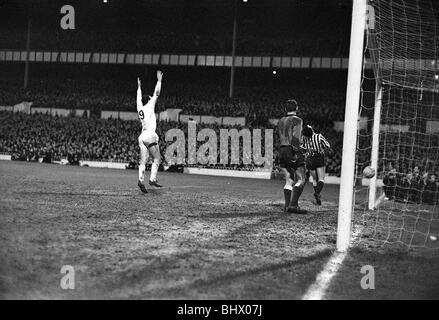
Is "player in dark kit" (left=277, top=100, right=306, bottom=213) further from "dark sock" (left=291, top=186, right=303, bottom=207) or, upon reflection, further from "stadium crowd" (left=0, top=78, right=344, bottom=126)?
"stadium crowd" (left=0, top=78, right=344, bottom=126)

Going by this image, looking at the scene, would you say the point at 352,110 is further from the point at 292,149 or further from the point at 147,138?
the point at 147,138

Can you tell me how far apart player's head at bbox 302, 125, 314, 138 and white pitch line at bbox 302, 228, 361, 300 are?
522cm

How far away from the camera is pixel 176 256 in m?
4.96

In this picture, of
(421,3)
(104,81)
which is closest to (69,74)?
(104,81)

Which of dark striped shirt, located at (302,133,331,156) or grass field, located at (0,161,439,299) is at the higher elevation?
dark striped shirt, located at (302,133,331,156)

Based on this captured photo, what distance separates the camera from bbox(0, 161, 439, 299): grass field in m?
3.88

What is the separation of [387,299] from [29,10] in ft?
137

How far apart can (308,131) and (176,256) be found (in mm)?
6658

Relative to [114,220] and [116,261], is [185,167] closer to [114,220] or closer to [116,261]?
[114,220]

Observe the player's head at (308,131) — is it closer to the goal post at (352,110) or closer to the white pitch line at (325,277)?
the goal post at (352,110)

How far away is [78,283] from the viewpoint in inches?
152

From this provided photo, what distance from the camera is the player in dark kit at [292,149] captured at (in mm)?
8688

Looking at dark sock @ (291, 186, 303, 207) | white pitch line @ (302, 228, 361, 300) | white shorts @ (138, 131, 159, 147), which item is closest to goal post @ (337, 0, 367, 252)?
white pitch line @ (302, 228, 361, 300)

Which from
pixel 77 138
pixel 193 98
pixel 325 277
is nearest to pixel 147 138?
pixel 325 277
